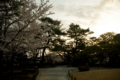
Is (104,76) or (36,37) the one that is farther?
(36,37)

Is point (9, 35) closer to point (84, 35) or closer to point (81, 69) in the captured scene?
point (81, 69)

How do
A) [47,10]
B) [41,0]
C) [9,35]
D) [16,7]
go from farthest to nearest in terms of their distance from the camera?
[9,35] → [47,10] → [41,0] → [16,7]

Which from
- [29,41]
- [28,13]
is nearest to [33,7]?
[28,13]

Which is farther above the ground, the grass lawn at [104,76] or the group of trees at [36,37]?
the group of trees at [36,37]

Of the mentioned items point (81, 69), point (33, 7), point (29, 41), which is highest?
point (33, 7)

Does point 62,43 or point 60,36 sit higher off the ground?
point 60,36

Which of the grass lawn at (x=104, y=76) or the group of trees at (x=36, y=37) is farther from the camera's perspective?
the grass lawn at (x=104, y=76)

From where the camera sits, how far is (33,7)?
290 inches

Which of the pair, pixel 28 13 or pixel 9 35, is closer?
pixel 28 13

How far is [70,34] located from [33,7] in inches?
1356

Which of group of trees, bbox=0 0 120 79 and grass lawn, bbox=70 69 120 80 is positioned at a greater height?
group of trees, bbox=0 0 120 79

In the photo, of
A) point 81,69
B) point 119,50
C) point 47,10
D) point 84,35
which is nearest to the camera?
point 47,10

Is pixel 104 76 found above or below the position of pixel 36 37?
below

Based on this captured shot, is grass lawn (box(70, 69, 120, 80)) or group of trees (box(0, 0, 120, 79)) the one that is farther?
grass lawn (box(70, 69, 120, 80))
